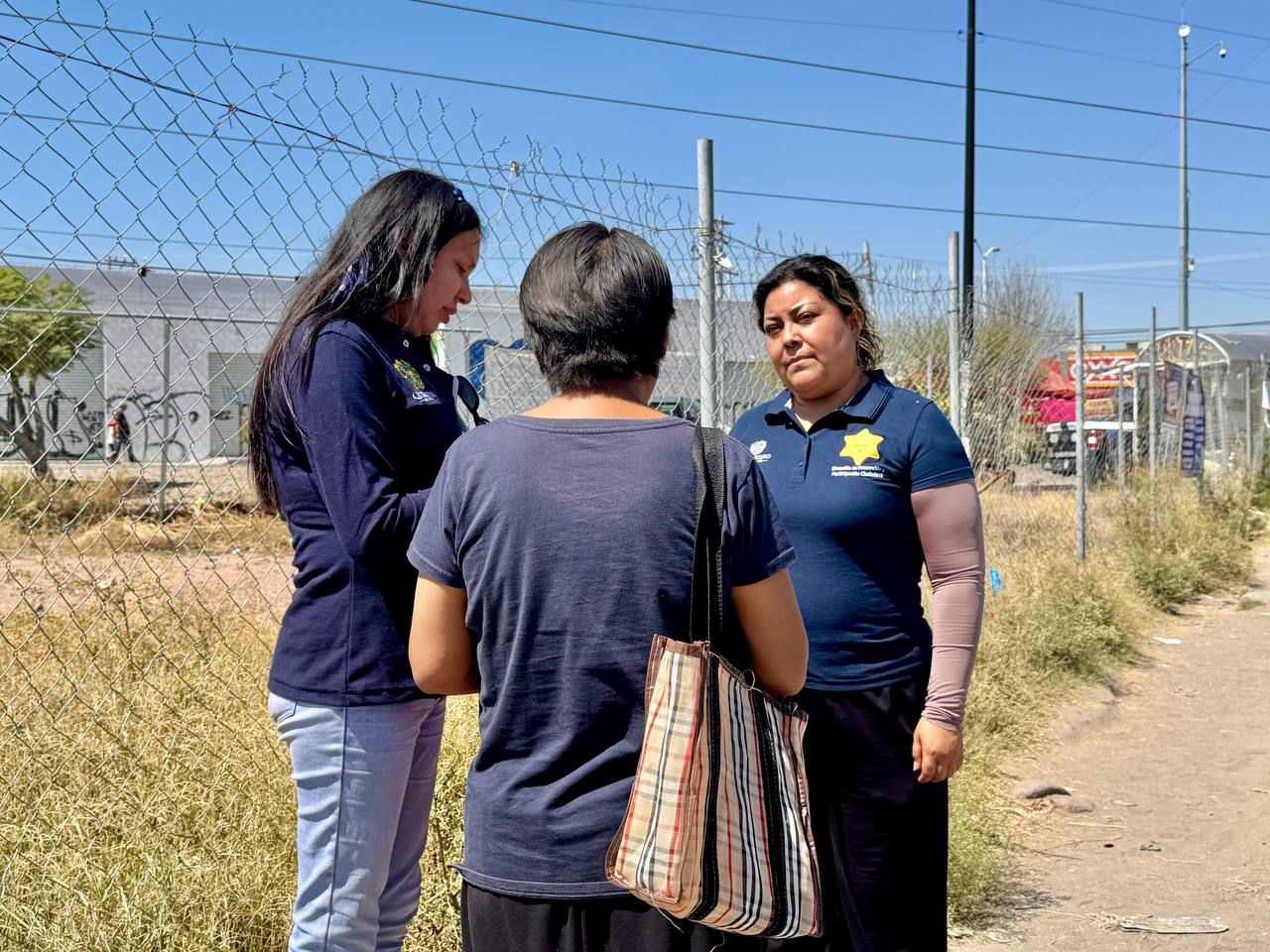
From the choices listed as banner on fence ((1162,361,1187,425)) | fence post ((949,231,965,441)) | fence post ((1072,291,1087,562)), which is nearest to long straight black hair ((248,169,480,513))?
fence post ((949,231,965,441))

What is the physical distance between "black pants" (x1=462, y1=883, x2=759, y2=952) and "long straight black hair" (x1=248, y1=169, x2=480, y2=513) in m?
0.97

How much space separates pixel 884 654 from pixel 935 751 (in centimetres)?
24

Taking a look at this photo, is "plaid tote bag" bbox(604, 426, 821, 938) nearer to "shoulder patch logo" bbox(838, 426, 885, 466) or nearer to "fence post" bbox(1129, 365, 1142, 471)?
"shoulder patch logo" bbox(838, 426, 885, 466)

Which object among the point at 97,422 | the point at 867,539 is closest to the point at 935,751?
the point at 867,539

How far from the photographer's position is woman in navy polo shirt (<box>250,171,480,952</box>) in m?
2.09

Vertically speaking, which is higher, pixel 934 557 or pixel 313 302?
pixel 313 302

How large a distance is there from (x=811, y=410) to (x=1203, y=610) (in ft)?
26.8

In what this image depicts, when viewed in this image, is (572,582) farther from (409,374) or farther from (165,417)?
(165,417)

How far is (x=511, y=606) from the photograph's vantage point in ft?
5.73

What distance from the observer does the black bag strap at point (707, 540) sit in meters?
1.70

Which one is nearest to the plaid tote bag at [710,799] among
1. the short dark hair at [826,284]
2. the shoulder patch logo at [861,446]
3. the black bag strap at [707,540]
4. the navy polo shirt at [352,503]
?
the black bag strap at [707,540]

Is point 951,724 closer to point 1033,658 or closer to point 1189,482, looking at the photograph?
point 1033,658

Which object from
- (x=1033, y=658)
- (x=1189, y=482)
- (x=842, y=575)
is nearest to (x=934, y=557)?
(x=842, y=575)

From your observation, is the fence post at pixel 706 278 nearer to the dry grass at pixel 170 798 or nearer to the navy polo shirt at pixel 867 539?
the dry grass at pixel 170 798
